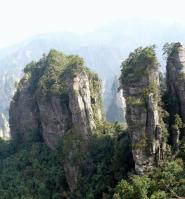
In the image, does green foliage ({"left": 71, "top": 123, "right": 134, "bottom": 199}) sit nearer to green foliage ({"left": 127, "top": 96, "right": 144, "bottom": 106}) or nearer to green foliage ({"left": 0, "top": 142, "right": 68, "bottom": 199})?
green foliage ({"left": 0, "top": 142, "right": 68, "bottom": 199})

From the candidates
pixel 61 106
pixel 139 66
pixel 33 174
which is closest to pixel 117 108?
pixel 61 106

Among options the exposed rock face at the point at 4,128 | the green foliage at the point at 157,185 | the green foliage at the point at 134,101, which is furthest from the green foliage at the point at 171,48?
the exposed rock face at the point at 4,128

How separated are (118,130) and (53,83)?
8952 millimetres

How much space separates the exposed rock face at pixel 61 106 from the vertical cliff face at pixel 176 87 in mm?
8024

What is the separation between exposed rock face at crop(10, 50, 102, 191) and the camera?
4425 centimetres

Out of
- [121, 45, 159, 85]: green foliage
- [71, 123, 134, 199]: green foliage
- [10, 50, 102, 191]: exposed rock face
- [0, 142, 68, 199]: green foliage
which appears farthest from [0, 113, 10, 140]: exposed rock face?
[121, 45, 159, 85]: green foliage

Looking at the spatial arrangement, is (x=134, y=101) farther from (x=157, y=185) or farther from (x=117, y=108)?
(x=117, y=108)

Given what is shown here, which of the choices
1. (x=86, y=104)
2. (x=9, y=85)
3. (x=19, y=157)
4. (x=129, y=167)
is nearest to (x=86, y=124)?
(x=86, y=104)

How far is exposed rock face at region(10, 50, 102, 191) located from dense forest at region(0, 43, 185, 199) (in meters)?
0.09

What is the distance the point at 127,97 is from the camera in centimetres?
3869

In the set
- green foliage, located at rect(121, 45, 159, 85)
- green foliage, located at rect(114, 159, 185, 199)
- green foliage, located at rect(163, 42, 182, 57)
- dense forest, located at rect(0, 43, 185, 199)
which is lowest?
green foliage, located at rect(114, 159, 185, 199)

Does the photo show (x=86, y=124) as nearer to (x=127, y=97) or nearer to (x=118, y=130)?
(x=118, y=130)

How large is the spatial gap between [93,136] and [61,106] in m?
5.03

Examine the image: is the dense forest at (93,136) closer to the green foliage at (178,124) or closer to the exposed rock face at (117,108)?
the green foliage at (178,124)
